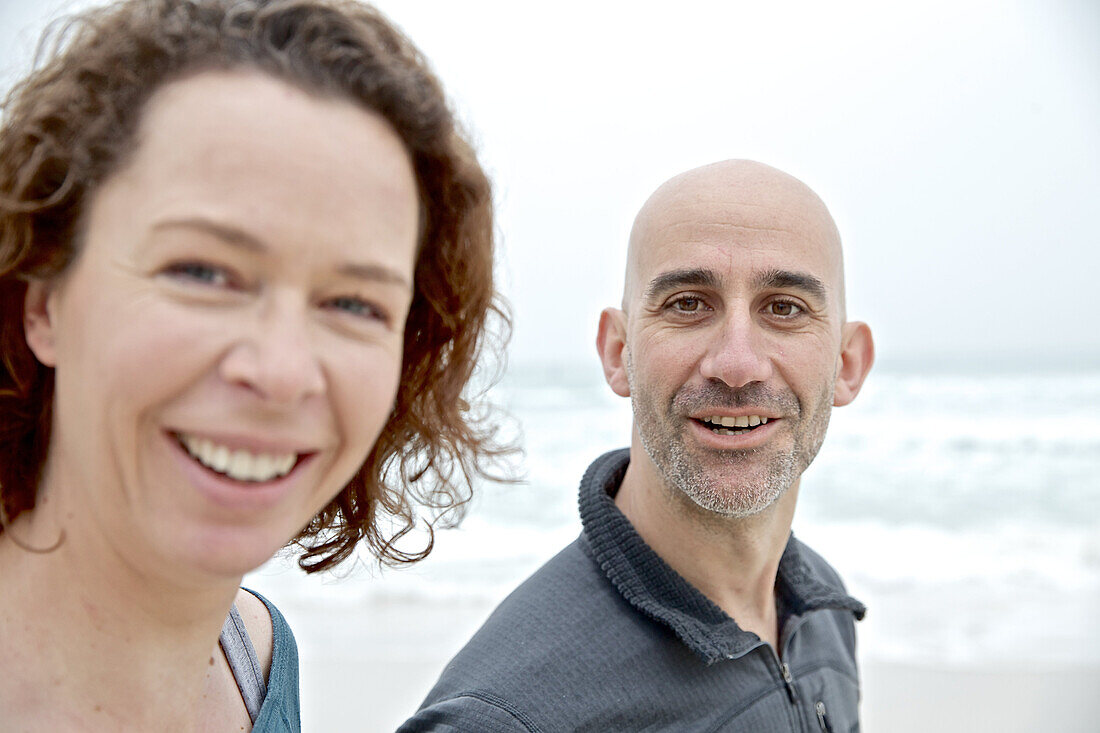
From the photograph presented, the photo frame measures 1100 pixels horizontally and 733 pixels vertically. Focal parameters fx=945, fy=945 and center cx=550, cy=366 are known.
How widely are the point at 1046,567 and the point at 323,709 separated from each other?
7.76 meters

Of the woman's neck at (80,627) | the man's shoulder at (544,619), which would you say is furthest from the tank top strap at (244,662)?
the man's shoulder at (544,619)

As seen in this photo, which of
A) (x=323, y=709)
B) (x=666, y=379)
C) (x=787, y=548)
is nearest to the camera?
(x=666, y=379)

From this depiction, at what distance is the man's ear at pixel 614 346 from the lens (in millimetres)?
2775

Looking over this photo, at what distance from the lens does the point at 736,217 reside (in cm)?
249

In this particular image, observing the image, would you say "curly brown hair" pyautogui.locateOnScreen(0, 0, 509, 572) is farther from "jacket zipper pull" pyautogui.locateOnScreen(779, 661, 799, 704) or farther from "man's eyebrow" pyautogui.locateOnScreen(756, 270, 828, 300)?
"jacket zipper pull" pyautogui.locateOnScreen(779, 661, 799, 704)

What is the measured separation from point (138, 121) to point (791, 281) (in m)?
1.65

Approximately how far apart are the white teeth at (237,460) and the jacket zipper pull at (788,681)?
61.2 inches

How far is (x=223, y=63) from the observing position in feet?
4.43

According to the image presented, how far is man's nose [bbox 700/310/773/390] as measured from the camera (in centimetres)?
235

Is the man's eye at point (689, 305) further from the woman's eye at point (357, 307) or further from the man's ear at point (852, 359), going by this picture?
the woman's eye at point (357, 307)

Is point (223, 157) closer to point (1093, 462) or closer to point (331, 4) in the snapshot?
point (331, 4)

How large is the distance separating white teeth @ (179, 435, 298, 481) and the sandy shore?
17.4ft

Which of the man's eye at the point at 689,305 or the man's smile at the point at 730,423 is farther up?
the man's eye at the point at 689,305

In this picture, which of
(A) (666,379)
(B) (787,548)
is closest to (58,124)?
(A) (666,379)
